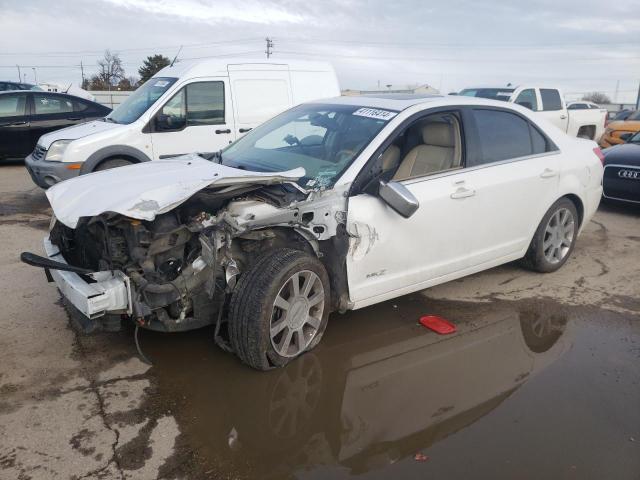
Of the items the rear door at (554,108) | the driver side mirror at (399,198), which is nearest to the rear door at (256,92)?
the driver side mirror at (399,198)

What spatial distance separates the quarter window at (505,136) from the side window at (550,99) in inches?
394

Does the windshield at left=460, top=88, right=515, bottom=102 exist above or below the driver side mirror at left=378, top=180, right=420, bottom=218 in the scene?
above

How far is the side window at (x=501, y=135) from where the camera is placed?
184 inches

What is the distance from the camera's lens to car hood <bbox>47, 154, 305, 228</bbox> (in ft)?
10.4

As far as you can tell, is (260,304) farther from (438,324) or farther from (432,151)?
(432,151)

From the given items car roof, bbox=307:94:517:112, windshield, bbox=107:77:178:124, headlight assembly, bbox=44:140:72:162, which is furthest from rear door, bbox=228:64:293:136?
car roof, bbox=307:94:517:112

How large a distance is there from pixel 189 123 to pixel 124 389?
17.1 feet

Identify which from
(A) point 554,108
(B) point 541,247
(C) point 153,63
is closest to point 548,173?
(B) point 541,247

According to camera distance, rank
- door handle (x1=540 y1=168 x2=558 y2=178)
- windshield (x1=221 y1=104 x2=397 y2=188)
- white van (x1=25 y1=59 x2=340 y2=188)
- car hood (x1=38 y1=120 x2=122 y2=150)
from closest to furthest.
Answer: windshield (x1=221 y1=104 x2=397 y2=188)
door handle (x1=540 y1=168 x2=558 y2=178)
white van (x1=25 y1=59 x2=340 y2=188)
car hood (x1=38 y1=120 x2=122 y2=150)

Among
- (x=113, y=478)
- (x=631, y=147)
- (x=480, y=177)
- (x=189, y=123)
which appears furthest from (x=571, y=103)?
(x=113, y=478)

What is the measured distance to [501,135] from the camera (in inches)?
190

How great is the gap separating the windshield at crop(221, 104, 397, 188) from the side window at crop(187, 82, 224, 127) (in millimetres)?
3178

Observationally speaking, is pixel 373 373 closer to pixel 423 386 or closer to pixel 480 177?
pixel 423 386

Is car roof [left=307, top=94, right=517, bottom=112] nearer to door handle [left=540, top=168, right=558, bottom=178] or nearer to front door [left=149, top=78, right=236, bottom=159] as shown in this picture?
door handle [left=540, top=168, right=558, bottom=178]
